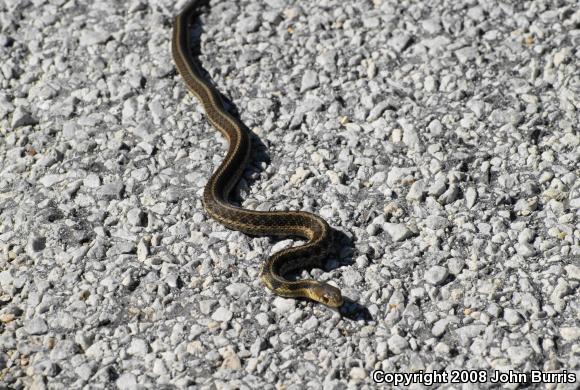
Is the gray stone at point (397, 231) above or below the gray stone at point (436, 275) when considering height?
above

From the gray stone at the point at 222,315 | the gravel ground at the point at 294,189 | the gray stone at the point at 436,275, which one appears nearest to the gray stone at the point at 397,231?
the gravel ground at the point at 294,189

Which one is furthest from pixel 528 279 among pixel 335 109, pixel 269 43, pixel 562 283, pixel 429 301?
pixel 269 43

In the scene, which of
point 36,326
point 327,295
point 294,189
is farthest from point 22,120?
point 327,295

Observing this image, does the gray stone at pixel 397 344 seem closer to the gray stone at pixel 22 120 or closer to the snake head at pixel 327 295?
the snake head at pixel 327 295

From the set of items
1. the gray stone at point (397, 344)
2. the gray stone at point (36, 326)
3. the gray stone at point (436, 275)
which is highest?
the gray stone at point (36, 326)

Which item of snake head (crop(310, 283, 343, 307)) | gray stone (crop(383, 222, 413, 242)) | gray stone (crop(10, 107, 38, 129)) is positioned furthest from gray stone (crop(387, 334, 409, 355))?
gray stone (crop(10, 107, 38, 129))

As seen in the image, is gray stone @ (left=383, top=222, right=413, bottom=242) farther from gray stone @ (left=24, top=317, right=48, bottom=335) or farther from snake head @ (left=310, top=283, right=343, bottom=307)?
gray stone @ (left=24, top=317, right=48, bottom=335)
